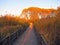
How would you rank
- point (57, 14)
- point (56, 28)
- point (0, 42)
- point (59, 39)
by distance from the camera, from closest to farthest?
point (59, 39) → point (56, 28) → point (57, 14) → point (0, 42)

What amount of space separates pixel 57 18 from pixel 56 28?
0.49 m

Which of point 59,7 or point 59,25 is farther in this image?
point 59,7

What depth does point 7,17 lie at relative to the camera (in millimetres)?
17703

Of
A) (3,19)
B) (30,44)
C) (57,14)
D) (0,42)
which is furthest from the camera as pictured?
(3,19)

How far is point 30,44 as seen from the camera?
36.4ft

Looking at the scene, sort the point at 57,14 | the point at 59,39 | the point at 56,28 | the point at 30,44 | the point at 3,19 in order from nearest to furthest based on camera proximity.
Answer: the point at 59,39 → the point at 56,28 → the point at 57,14 → the point at 30,44 → the point at 3,19

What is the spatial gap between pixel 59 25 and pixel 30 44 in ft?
15.6

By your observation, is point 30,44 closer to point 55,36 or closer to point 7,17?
point 55,36

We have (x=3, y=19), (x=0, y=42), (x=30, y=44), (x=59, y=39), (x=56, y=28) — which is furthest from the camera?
(x=3, y=19)

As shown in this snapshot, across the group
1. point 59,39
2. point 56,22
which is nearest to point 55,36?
point 59,39

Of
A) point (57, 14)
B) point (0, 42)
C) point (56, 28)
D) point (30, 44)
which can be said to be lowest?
point (30, 44)

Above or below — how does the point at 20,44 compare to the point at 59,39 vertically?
below

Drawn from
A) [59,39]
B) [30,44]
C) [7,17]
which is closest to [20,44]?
[30,44]

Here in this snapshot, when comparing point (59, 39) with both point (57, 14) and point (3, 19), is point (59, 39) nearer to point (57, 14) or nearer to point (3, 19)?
point (57, 14)
